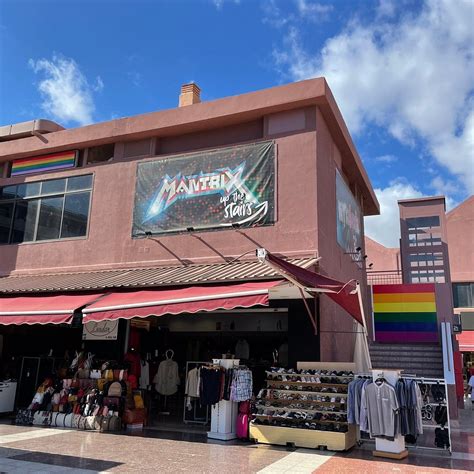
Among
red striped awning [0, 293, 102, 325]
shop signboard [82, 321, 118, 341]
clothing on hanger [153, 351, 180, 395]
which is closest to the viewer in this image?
red striped awning [0, 293, 102, 325]

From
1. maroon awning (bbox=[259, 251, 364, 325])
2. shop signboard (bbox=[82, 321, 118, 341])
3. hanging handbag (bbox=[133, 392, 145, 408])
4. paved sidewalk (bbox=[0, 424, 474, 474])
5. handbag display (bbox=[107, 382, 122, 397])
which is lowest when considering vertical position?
paved sidewalk (bbox=[0, 424, 474, 474])

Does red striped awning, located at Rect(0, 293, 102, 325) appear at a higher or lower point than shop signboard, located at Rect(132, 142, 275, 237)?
lower

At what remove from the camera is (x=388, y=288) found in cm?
1873

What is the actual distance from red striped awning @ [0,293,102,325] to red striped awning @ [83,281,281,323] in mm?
485

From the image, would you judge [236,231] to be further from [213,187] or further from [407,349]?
[407,349]

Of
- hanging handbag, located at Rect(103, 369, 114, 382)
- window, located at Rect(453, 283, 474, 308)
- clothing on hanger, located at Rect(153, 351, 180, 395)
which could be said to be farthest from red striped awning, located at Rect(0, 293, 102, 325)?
window, located at Rect(453, 283, 474, 308)

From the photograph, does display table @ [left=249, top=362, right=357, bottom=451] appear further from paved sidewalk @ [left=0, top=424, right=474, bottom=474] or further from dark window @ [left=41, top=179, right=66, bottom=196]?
dark window @ [left=41, top=179, right=66, bottom=196]

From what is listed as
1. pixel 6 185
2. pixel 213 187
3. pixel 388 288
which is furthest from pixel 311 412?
pixel 6 185

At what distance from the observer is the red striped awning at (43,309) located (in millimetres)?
10406

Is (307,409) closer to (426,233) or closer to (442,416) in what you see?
(442,416)

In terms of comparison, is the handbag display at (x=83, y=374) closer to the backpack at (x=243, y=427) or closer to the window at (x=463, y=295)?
the backpack at (x=243, y=427)

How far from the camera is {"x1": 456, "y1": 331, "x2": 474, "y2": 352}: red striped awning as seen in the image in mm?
27541

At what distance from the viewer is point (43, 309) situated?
35.4 ft

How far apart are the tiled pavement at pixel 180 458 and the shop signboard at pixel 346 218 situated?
7.00 m
